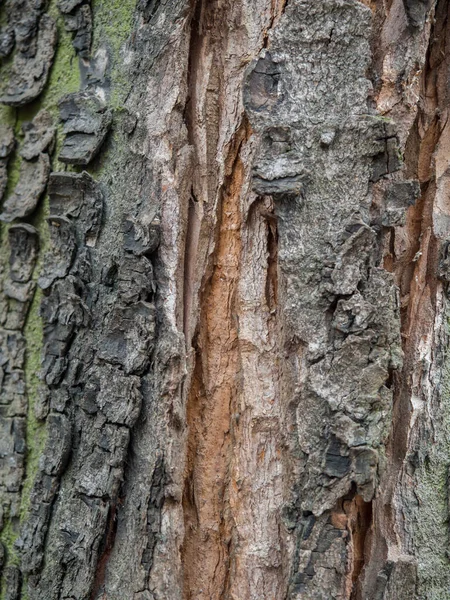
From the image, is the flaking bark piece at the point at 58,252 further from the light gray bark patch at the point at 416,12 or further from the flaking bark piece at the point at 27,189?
the light gray bark patch at the point at 416,12

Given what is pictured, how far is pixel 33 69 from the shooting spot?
1.33m

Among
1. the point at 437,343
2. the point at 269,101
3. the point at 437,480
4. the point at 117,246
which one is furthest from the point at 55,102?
the point at 437,480

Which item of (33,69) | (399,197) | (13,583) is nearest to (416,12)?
(399,197)

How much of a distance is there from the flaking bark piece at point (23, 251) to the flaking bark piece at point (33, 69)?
29cm

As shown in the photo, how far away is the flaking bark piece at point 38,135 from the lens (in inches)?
50.5

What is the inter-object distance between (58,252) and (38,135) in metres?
0.29

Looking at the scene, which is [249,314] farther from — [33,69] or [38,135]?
[33,69]

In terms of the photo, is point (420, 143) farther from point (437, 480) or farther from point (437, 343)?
point (437, 480)

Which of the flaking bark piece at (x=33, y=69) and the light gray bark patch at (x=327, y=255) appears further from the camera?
the flaking bark piece at (x=33, y=69)

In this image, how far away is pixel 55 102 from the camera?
4.24 ft

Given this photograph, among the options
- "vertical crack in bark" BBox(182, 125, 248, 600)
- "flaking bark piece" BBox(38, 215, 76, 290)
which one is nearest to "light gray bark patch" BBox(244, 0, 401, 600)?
"vertical crack in bark" BBox(182, 125, 248, 600)

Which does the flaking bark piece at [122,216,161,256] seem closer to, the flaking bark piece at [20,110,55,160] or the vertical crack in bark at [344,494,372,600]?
the flaking bark piece at [20,110,55,160]

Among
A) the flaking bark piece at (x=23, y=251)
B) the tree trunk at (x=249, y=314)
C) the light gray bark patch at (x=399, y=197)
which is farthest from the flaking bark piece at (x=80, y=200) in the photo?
the light gray bark patch at (x=399, y=197)

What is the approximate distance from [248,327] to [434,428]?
37 cm
